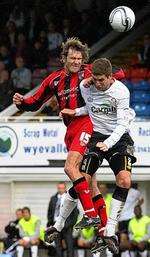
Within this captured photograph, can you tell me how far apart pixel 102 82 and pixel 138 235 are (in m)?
10.8

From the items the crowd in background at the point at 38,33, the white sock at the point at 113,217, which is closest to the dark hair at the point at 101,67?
the white sock at the point at 113,217

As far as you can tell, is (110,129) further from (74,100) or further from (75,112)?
(74,100)

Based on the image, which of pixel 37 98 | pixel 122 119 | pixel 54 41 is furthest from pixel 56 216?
pixel 122 119

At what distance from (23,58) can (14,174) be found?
10.0 feet

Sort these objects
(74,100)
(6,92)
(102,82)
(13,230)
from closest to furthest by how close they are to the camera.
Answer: (102,82), (74,100), (13,230), (6,92)

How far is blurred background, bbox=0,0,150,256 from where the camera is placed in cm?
2450

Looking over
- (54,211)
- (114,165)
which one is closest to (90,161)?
(114,165)

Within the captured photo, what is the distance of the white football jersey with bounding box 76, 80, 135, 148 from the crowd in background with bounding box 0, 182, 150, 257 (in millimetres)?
9524

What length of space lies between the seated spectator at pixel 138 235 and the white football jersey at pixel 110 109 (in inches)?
397

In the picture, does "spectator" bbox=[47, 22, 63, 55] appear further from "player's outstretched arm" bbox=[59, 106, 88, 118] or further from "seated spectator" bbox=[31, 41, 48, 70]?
"player's outstretched arm" bbox=[59, 106, 88, 118]

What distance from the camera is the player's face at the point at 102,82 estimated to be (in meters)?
12.5

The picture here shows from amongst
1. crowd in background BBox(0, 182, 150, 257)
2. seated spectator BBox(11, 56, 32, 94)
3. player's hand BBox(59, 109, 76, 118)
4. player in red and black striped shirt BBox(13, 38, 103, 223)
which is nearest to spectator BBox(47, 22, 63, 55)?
seated spectator BBox(11, 56, 32, 94)

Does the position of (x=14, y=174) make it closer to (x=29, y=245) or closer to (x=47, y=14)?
(x=29, y=245)

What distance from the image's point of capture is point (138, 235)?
23.0 metres
